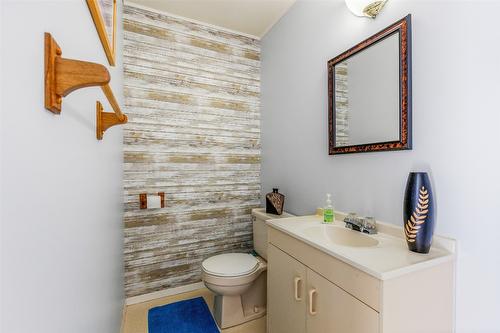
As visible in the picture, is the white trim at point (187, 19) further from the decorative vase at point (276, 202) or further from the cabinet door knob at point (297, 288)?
the cabinet door knob at point (297, 288)

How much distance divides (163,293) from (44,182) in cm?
200

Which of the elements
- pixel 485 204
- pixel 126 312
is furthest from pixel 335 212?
pixel 126 312

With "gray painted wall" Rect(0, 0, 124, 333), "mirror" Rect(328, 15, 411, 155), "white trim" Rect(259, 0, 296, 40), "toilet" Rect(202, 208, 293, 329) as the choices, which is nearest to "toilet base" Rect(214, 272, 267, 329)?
"toilet" Rect(202, 208, 293, 329)

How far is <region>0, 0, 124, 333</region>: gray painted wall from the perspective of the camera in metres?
0.40

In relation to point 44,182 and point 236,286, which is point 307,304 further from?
point 44,182

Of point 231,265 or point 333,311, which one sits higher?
point 333,311

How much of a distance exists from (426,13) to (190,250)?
234 centimetres

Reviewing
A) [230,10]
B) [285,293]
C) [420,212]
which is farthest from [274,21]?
[285,293]

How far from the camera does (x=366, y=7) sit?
1.26 meters

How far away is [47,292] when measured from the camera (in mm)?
538

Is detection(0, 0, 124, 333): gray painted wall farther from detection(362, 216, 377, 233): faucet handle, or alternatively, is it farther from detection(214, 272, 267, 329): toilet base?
detection(362, 216, 377, 233): faucet handle

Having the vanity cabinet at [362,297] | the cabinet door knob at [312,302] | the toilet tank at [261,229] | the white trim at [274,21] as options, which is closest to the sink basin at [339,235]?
the vanity cabinet at [362,297]

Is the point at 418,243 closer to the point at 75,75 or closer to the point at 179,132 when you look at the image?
the point at 75,75

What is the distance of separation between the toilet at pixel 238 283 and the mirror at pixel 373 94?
3.09 ft
